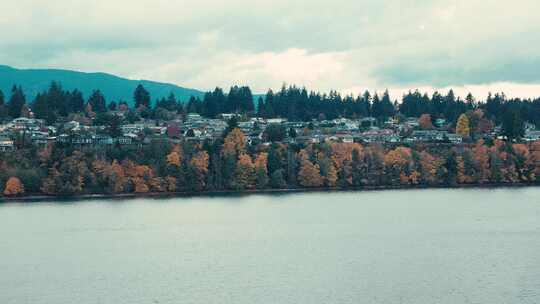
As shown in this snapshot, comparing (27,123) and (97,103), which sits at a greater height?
(97,103)

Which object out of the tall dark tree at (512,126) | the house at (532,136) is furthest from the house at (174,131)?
the house at (532,136)

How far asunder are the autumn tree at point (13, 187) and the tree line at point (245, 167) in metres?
0.07

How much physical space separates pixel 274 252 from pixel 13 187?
104ft

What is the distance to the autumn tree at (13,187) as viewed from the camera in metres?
60.9

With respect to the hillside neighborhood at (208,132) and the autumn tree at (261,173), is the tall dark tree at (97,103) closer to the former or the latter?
the hillside neighborhood at (208,132)

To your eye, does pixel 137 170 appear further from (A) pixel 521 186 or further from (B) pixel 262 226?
(A) pixel 521 186

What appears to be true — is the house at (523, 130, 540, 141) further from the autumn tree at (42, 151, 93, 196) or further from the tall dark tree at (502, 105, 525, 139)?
the autumn tree at (42, 151, 93, 196)

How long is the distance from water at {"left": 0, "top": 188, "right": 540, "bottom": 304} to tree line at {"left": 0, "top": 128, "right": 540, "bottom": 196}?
24.5 ft

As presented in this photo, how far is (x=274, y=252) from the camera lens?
114 feet

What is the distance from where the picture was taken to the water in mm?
26812

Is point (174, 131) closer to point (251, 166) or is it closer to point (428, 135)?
point (251, 166)

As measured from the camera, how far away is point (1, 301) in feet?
85.0

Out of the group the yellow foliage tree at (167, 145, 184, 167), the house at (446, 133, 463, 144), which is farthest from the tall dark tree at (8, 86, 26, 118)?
the house at (446, 133, 463, 144)

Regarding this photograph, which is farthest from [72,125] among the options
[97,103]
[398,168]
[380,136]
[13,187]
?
[398,168]
